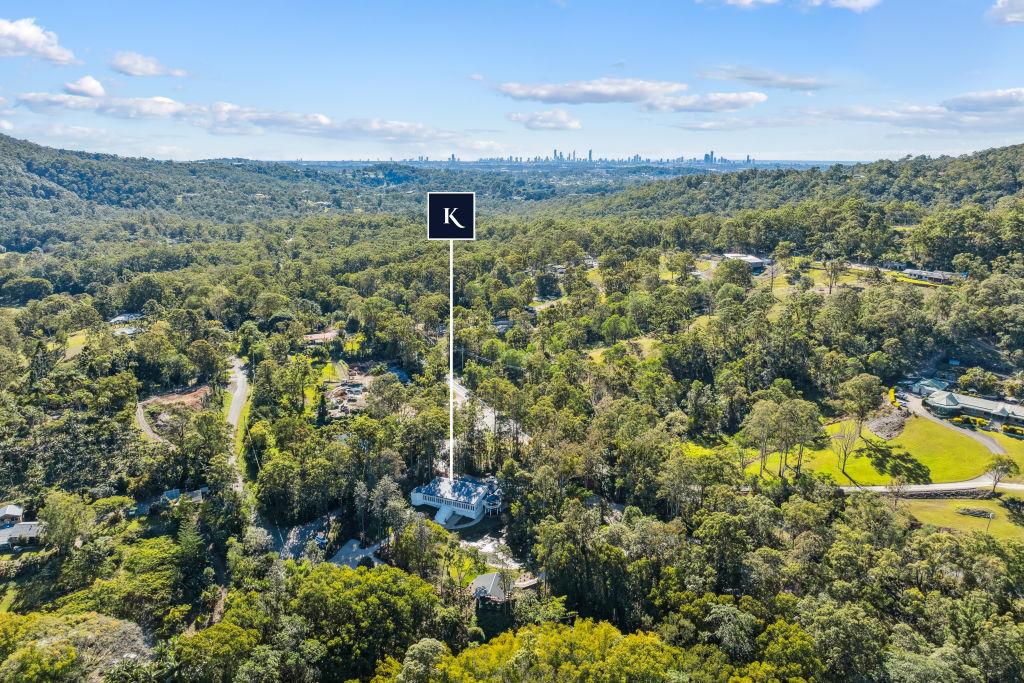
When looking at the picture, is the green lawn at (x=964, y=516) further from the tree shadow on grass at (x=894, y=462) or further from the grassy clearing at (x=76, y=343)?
the grassy clearing at (x=76, y=343)

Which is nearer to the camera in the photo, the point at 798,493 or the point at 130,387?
the point at 798,493

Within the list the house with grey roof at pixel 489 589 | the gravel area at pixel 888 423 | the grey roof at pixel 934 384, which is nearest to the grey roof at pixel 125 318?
the house with grey roof at pixel 489 589

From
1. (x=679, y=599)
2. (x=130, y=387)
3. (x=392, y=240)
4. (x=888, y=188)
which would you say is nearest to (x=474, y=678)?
A: (x=679, y=599)

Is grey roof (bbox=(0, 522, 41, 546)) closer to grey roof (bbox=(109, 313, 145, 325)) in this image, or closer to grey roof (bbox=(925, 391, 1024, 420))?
grey roof (bbox=(109, 313, 145, 325))

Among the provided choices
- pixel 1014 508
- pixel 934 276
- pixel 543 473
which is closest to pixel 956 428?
pixel 1014 508

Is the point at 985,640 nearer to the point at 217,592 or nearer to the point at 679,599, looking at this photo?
the point at 679,599
